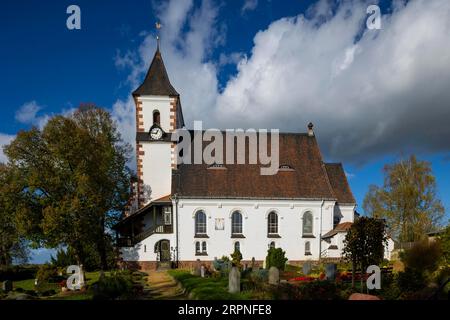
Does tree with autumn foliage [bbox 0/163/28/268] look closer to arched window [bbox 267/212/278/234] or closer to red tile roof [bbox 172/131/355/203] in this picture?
red tile roof [bbox 172/131/355/203]

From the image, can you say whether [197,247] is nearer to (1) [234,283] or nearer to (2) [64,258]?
(2) [64,258]

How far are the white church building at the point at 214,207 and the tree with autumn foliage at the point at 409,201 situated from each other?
562cm

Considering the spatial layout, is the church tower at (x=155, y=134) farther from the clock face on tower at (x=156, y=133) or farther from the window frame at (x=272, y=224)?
the window frame at (x=272, y=224)

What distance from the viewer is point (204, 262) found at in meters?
30.5

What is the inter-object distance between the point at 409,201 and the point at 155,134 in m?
27.5

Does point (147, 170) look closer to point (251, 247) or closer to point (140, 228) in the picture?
point (140, 228)

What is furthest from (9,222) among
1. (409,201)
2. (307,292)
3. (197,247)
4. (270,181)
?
(409,201)

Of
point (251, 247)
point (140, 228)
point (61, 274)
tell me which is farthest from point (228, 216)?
point (61, 274)

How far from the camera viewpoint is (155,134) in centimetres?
3372

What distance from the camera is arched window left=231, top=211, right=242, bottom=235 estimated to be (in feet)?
104

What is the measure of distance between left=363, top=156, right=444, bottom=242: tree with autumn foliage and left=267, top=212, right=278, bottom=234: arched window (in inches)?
471

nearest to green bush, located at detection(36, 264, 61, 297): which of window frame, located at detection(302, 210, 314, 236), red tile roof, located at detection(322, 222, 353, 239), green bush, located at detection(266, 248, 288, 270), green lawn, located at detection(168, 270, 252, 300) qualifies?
green lawn, located at detection(168, 270, 252, 300)
